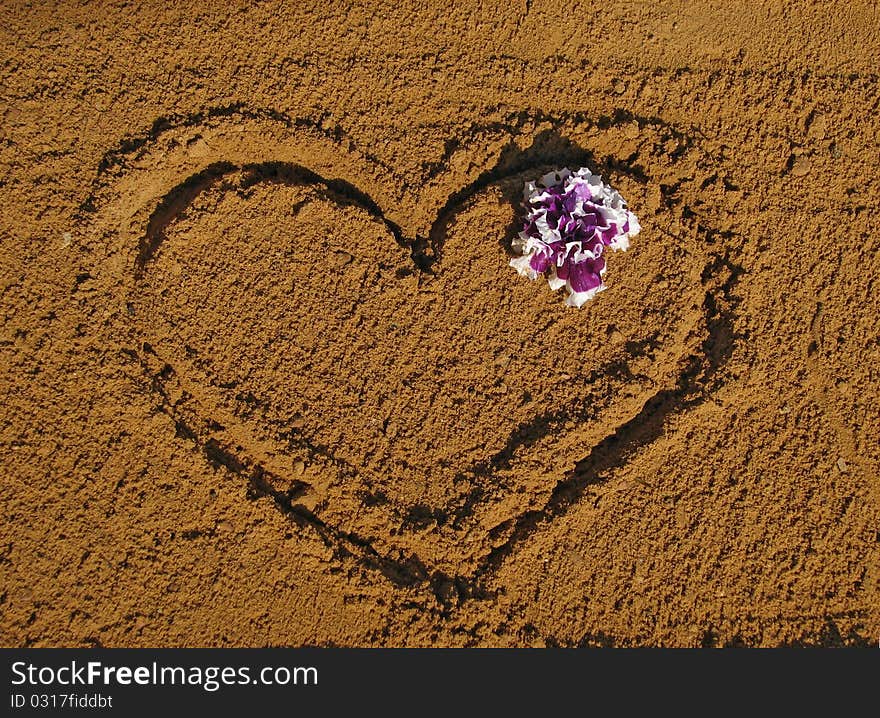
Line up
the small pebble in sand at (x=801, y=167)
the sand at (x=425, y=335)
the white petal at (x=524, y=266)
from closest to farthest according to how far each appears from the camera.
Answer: the sand at (x=425, y=335) < the white petal at (x=524, y=266) < the small pebble in sand at (x=801, y=167)

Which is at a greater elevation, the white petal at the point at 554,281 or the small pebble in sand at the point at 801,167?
the small pebble in sand at the point at 801,167

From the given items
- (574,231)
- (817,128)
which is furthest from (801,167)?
(574,231)

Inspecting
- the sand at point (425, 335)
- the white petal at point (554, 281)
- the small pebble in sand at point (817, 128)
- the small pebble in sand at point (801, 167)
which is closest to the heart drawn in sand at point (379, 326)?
the sand at point (425, 335)

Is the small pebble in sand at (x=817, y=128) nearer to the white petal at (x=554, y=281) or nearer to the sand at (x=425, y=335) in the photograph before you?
the sand at (x=425, y=335)

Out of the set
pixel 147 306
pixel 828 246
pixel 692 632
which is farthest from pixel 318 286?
pixel 828 246

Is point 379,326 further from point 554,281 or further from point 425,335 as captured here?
point 554,281

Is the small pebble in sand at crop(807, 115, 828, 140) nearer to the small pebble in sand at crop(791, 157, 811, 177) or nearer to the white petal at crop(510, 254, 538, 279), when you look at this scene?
the small pebble in sand at crop(791, 157, 811, 177)
